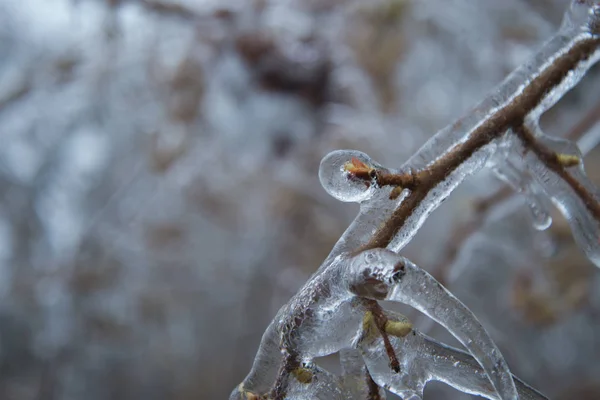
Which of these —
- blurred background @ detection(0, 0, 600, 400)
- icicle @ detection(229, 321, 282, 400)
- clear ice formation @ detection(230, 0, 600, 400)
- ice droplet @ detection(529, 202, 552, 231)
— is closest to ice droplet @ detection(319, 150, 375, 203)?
clear ice formation @ detection(230, 0, 600, 400)

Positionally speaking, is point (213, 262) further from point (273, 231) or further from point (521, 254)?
point (521, 254)

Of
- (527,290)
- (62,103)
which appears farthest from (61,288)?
(527,290)

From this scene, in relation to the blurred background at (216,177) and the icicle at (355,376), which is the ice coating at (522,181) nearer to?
the icicle at (355,376)

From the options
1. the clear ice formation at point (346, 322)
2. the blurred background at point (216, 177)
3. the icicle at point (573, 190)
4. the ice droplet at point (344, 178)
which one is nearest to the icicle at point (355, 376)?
the clear ice formation at point (346, 322)

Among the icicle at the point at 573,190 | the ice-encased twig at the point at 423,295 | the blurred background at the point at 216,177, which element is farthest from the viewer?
the blurred background at the point at 216,177

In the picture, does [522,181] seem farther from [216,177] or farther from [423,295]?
[216,177]

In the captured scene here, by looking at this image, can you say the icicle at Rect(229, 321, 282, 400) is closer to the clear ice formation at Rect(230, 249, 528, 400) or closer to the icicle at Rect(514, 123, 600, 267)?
the clear ice formation at Rect(230, 249, 528, 400)

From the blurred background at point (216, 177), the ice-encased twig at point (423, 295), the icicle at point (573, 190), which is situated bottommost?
the blurred background at point (216, 177)
